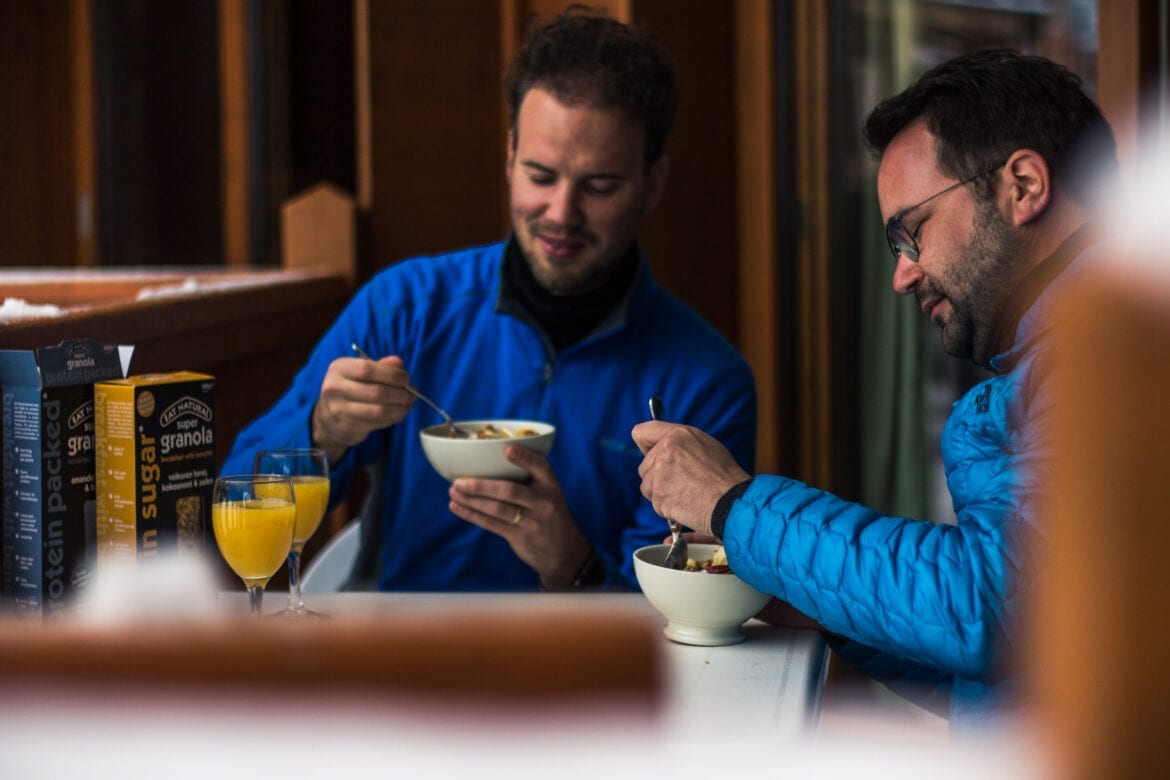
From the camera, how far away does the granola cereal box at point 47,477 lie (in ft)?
3.97

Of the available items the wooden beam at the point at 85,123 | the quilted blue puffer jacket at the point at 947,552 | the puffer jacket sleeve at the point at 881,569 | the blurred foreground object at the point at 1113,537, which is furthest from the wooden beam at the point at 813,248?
the wooden beam at the point at 85,123

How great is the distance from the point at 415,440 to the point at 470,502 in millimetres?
438

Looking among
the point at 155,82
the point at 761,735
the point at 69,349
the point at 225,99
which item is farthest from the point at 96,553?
the point at 155,82

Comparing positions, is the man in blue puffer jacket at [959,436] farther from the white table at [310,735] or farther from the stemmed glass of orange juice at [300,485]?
the white table at [310,735]

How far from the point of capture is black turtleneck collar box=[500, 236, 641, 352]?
200 centimetres

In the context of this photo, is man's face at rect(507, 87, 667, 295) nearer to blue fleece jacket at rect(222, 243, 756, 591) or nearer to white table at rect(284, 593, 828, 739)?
blue fleece jacket at rect(222, 243, 756, 591)

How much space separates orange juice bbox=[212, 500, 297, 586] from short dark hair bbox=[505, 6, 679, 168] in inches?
35.0

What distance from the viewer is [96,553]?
49.3 inches

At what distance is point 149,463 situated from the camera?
1.25 m

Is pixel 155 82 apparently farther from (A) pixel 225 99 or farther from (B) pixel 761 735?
(B) pixel 761 735

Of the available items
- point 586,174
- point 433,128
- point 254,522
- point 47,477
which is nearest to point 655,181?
point 586,174

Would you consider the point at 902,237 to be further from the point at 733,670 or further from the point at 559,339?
the point at 559,339

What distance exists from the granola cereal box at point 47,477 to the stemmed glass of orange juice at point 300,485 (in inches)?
8.5

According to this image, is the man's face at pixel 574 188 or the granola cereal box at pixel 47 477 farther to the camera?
the man's face at pixel 574 188
